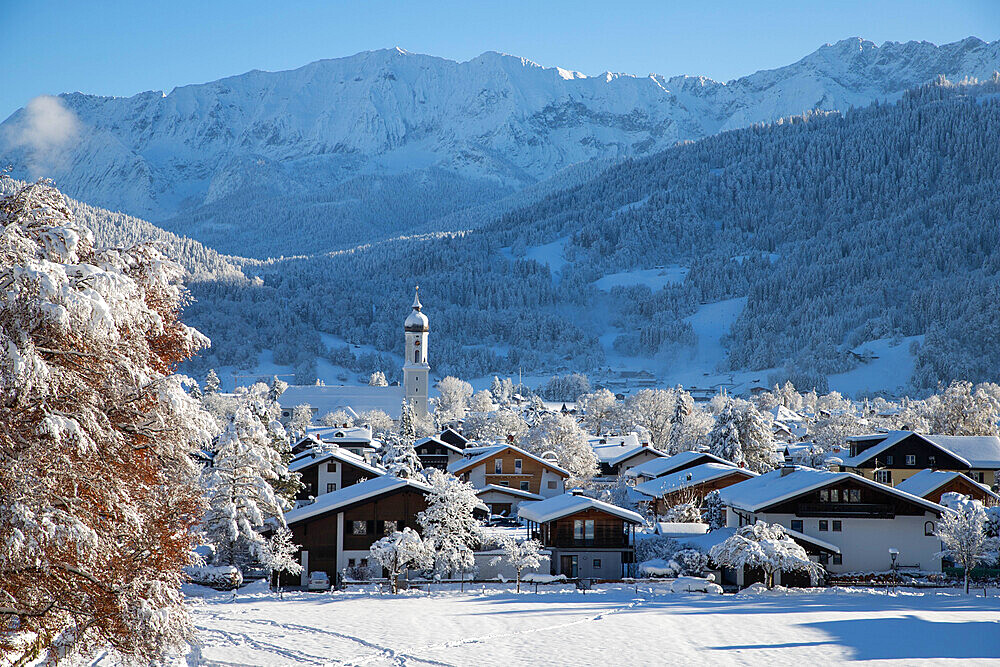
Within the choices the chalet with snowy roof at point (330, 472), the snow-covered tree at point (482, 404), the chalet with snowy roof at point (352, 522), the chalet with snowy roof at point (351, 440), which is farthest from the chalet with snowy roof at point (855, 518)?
the snow-covered tree at point (482, 404)

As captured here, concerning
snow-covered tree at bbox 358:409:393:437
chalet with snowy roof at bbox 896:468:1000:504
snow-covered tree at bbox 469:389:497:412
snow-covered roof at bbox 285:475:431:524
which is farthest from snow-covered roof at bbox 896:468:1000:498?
snow-covered tree at bbox 469:389:497:412

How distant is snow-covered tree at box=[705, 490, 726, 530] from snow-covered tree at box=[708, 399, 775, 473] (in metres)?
18.8

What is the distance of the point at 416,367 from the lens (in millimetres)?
136750

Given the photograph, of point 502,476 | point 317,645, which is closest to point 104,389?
point 317,645

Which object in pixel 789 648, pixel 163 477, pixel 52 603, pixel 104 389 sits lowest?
pixel 789 648

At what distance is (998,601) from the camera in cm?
3772

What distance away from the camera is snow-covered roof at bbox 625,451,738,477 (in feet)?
211

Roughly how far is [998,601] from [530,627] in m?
20.6

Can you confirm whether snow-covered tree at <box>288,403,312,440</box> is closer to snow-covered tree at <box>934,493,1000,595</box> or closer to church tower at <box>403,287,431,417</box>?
church tower at <box>403,287,431,417</box>

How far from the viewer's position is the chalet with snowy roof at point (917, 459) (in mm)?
65250

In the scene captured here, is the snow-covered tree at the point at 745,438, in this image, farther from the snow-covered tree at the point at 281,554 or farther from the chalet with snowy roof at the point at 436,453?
the snow-covered tree at the point at 281,554

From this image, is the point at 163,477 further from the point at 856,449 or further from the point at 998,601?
the point at 856,449

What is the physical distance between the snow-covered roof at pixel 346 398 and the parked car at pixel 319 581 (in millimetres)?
91301

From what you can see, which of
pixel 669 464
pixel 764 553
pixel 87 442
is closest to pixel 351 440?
pixel 669 464
